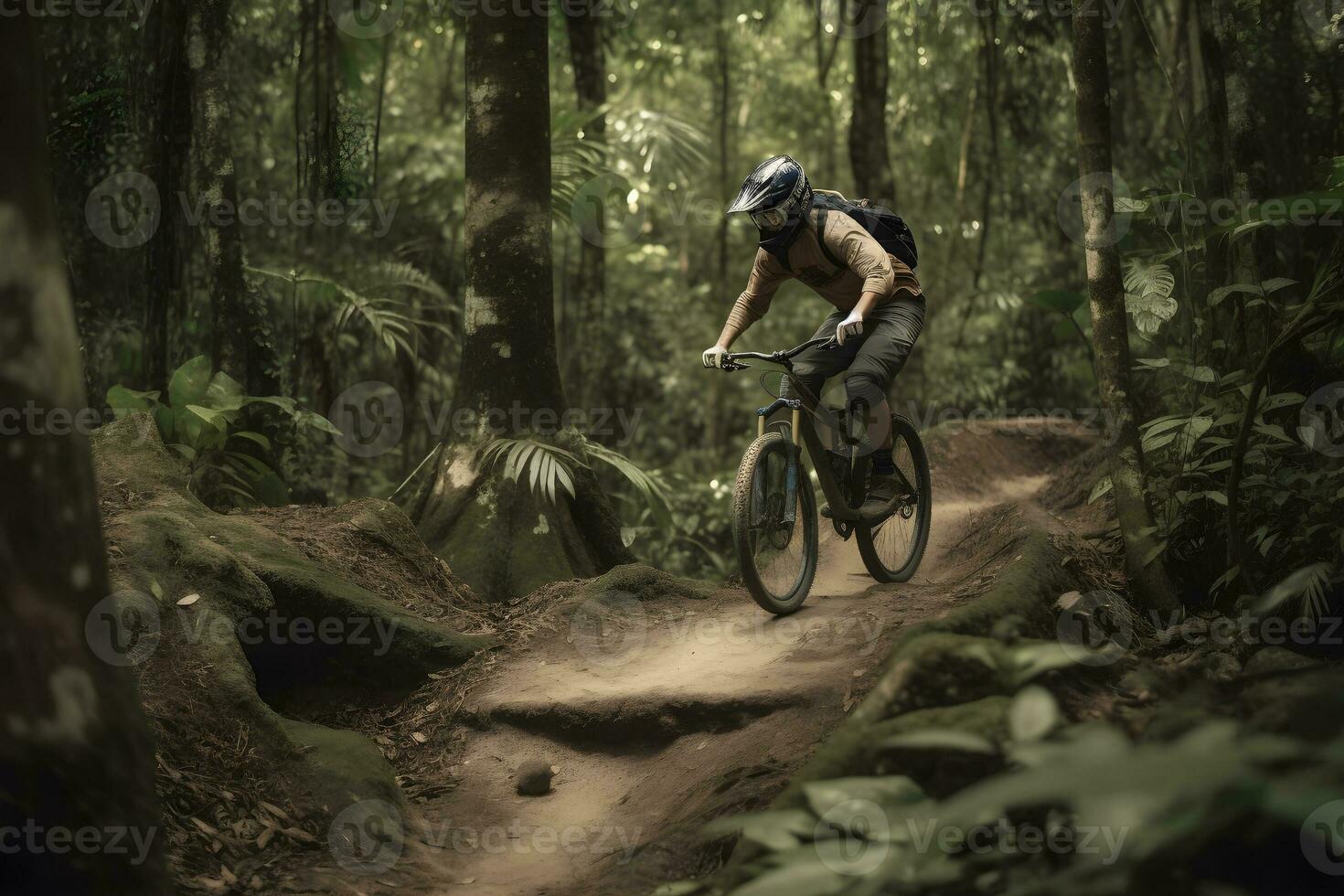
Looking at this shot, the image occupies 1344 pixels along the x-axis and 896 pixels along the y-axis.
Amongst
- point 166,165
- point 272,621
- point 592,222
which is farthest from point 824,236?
point 592,222

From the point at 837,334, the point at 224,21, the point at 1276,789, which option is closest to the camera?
the point at 1276,789

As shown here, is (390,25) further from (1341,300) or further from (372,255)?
(1341,300)

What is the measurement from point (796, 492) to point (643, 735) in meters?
1.55

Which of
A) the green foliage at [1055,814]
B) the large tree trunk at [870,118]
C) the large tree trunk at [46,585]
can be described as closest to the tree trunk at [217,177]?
the large tree trunk at [46,585]

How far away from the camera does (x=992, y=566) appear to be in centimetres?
605

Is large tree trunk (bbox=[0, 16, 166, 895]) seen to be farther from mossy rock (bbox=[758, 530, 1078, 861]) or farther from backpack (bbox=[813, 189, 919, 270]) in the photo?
backpack (bbox=[813, 189, 919, 270])

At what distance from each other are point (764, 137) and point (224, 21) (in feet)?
50.3

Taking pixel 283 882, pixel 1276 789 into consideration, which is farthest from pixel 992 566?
pixel 1276 789

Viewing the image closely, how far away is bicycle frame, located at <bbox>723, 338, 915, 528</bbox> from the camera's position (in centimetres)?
585

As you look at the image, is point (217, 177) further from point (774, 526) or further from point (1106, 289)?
point (1106, 289)

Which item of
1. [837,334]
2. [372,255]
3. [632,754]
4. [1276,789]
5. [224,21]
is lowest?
[632,754]

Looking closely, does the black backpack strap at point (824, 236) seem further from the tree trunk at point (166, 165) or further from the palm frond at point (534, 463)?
the tree trunk at point (166, 165)

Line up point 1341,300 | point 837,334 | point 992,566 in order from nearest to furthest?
point 1341,300, point 837,334, point 992,566

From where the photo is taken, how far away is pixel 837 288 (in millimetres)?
6281
